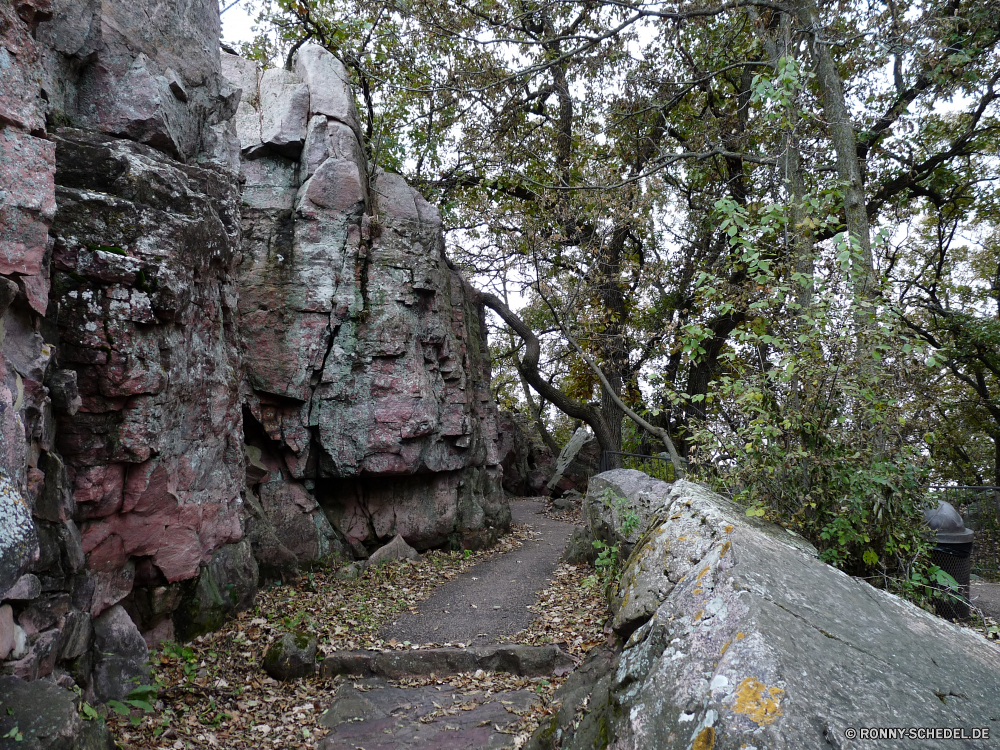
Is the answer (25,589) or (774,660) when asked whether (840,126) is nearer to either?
(774,660)

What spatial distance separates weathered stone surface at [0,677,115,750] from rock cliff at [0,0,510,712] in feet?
0.80

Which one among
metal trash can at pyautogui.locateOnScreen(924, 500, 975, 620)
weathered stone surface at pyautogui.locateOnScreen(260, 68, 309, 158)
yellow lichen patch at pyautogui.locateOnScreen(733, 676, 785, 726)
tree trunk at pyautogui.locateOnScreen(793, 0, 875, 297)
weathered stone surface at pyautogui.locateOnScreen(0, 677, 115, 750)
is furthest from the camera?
weathered stone surface at pyautogui.locateOnScreen(260, 68, 309, 158)

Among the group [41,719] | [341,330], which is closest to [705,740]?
[41,719]

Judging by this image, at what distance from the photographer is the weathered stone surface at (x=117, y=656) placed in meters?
4.49

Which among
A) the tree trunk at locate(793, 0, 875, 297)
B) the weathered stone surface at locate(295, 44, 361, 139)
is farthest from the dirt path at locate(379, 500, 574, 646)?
the weathered stone surface at locate(295, 44, 361, 139)

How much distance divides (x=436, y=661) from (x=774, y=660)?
13.4ft

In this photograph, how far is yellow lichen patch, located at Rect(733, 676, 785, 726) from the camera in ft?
6.84

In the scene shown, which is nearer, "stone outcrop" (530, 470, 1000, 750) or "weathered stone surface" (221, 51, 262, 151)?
"stone outcrop" (530, 470, 1000, 750)

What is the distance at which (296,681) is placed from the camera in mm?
5352

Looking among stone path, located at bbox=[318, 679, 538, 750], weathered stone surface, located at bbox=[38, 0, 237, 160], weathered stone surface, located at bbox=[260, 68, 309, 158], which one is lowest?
stone path, located at bbox=[318, 679, 538, 750]

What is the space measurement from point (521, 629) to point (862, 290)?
4.62m

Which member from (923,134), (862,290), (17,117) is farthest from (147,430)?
(923,134)

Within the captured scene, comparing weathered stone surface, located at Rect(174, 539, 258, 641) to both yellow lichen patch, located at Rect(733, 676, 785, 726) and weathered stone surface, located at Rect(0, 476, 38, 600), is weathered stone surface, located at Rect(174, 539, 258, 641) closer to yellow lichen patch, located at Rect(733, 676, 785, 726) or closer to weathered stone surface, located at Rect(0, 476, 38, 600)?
weathered stone surface, located at Rect(0, 476, 38, 600)

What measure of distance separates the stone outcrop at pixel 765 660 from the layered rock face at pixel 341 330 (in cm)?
629
